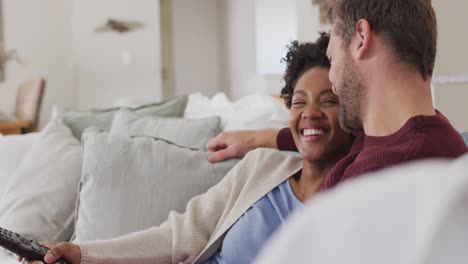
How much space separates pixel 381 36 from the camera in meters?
0.91

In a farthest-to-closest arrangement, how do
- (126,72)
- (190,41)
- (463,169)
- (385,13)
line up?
(190,41), (126,72), (385,13), (463,169)

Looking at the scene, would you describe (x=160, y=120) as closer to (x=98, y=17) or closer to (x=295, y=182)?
(x=295, y=182)

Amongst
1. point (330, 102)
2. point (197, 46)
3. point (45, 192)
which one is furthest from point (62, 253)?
point (197, 46)

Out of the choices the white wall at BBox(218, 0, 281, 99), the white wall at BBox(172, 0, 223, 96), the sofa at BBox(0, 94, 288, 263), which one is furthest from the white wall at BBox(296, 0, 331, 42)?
the white wall at BBox(172, 0, 223, 96)

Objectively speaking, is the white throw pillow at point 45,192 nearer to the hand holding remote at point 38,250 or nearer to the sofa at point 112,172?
the sofa at point 112,172

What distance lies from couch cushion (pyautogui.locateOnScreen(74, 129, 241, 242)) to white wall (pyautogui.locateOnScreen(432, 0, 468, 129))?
2.33ft

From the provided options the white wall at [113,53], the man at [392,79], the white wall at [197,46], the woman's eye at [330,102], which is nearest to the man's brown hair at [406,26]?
the man at [392,79]

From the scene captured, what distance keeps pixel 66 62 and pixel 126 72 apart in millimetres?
612

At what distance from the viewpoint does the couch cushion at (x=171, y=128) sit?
5.59 feet

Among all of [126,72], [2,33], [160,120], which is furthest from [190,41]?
[160,120]

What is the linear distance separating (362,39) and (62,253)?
0.72 meters

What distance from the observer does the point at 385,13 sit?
90 cm

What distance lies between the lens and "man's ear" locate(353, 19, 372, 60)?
2.99ft

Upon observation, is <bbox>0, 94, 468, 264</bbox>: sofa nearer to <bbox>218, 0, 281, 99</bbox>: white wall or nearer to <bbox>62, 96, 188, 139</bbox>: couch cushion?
<bbox>62, 96, 188, 139</bbox>: couch cushion
